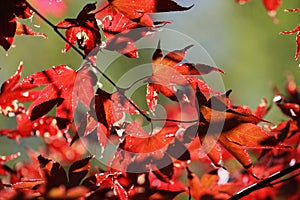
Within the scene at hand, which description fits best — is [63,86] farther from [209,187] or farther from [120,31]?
[209,187]

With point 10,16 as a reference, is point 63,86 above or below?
below

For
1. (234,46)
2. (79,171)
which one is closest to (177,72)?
(79,171)

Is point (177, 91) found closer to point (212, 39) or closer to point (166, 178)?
point (166, 178)

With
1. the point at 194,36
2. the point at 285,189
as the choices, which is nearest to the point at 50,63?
the point at 194,36

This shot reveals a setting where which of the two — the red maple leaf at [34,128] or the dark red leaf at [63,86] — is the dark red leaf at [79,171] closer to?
the dark red leaf at [63,86]

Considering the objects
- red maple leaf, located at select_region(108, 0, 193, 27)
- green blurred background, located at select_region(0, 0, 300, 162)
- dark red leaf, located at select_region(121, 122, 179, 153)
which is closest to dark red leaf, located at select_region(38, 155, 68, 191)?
dark red leaf, located at select_region(121, 122, 179, 153)
